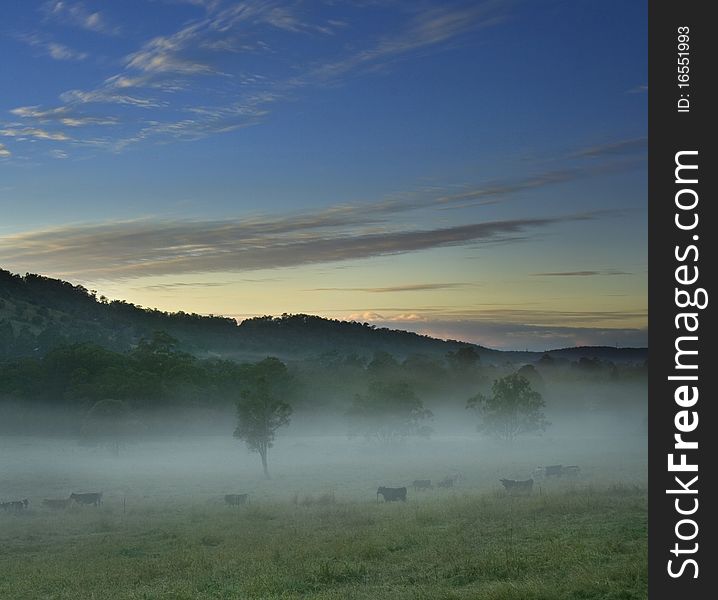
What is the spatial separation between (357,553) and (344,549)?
66 centimetres

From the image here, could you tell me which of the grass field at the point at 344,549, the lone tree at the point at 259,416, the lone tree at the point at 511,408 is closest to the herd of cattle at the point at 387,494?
the grass field at the point at 344,549

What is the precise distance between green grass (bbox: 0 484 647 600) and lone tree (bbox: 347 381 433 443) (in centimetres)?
5895

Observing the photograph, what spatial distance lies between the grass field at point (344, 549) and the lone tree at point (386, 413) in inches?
2120

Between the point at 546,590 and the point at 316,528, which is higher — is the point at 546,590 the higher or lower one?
the higher one

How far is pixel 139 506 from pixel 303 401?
300ft

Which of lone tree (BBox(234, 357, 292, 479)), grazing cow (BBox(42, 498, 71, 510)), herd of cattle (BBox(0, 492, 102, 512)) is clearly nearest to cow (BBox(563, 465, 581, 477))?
lone tree (BBox(234, 357, 292, 479))

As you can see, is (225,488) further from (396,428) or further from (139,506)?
(396,428)

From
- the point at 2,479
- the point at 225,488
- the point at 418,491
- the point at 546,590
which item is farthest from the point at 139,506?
the point at 546,590

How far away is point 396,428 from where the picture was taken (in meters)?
96.7

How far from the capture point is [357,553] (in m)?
22.5

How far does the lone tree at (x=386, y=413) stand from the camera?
96688 millimetres

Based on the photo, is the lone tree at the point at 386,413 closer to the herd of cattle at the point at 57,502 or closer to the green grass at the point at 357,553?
the herd of cattle at the point at 57,502
